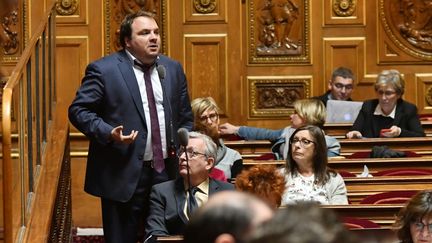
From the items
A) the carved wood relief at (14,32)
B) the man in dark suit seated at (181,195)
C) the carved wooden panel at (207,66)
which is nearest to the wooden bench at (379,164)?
the man in dark suit seated at (181,195)

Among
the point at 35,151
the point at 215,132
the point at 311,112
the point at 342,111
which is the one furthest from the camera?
the point at 342,111

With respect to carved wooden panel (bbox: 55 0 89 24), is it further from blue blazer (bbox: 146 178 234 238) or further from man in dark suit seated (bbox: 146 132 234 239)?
blue blazer (bbox: 146 178 234 238)

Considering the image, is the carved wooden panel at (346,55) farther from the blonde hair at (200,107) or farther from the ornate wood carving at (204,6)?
the blonde hair at (200,107)

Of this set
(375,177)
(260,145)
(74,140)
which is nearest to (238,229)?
(375,177)

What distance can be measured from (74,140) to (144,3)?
3.90 ft

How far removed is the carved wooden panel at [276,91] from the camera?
8.15m

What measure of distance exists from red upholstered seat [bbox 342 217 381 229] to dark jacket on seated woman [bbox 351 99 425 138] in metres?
2.43

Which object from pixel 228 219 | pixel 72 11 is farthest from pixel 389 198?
pixel 228 219

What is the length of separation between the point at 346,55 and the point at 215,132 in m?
2.53

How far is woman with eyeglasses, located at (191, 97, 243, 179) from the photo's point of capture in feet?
18.8

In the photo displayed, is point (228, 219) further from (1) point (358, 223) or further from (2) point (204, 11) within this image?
(2) point (204, 11)

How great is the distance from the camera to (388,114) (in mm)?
7133

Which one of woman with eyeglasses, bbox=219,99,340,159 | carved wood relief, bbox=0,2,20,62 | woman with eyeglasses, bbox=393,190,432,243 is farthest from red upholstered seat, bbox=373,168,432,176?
carved wood relief, bbox=0,2,20,62

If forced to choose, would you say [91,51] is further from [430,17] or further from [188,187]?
[188,187]
